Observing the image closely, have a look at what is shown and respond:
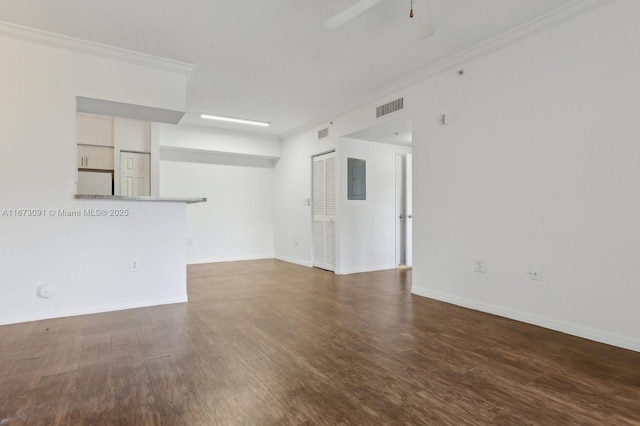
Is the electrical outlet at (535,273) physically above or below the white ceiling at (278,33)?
below

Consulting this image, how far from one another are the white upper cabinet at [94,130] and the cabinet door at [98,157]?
8cm

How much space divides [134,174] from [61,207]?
2609mm

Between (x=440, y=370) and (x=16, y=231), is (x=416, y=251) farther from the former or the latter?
(x=16, y=231)

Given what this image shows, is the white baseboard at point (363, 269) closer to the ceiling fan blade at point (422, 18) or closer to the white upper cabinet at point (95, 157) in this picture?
the ceiling fan blade at point (422, 18)

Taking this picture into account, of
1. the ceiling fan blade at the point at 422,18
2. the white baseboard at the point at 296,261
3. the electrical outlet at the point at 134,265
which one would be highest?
the ceiling fan blade at the point at 422,18

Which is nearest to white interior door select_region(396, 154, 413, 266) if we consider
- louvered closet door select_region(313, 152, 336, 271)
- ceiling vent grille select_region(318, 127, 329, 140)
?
louvered closet door select_region(313, 152, 336, 271)

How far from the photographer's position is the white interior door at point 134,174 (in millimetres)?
5609

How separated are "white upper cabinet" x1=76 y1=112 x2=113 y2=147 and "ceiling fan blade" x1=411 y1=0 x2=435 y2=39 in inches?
205

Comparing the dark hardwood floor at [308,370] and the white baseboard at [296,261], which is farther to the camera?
the white baseboard at [296,261]

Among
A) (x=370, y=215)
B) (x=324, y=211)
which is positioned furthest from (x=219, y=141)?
(x=370, y=215)

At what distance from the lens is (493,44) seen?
328cm

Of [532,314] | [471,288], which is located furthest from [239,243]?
[532,314]

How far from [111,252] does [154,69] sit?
200 centimetres

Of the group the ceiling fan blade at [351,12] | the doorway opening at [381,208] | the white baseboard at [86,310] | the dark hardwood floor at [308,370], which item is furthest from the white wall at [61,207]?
the doorway opening at [381,208]
